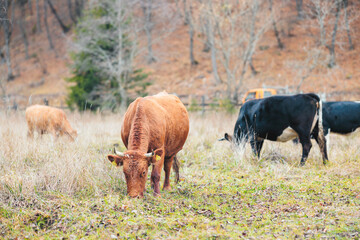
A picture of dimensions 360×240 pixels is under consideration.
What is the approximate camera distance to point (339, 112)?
10203 millimetres

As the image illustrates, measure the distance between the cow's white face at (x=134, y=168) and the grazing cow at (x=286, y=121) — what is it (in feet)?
14.0

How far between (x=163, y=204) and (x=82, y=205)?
46.9 inches

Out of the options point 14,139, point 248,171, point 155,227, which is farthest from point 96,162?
point 248,171

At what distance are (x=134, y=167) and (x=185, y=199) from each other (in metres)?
1.24

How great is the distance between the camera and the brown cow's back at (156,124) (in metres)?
5.33

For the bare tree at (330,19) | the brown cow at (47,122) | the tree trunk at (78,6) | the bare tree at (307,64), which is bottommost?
the brown cow at (47,122)

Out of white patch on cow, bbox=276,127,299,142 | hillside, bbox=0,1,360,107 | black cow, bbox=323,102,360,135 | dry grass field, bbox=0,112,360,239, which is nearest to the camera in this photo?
dry grass field, bbox=0,112,360,239

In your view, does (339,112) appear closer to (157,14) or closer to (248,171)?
(248,171)

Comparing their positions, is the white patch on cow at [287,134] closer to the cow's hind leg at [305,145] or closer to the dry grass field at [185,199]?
the cow's hind leg at [305,145]

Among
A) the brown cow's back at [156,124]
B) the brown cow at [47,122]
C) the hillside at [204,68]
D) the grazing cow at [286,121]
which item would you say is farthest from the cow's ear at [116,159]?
the hillside at [204,68]

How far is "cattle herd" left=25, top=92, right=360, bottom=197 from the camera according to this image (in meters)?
5.08

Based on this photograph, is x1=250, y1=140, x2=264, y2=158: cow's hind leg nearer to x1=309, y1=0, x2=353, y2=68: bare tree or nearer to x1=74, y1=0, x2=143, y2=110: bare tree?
x1=74, y1=0, x2=143, y2=110: bare tree

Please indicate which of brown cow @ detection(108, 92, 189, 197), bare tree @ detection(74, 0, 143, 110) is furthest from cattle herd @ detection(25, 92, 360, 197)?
bare tree @ detection(74, 0, 143, 110)

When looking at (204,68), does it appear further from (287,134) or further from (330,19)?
(287,134)
